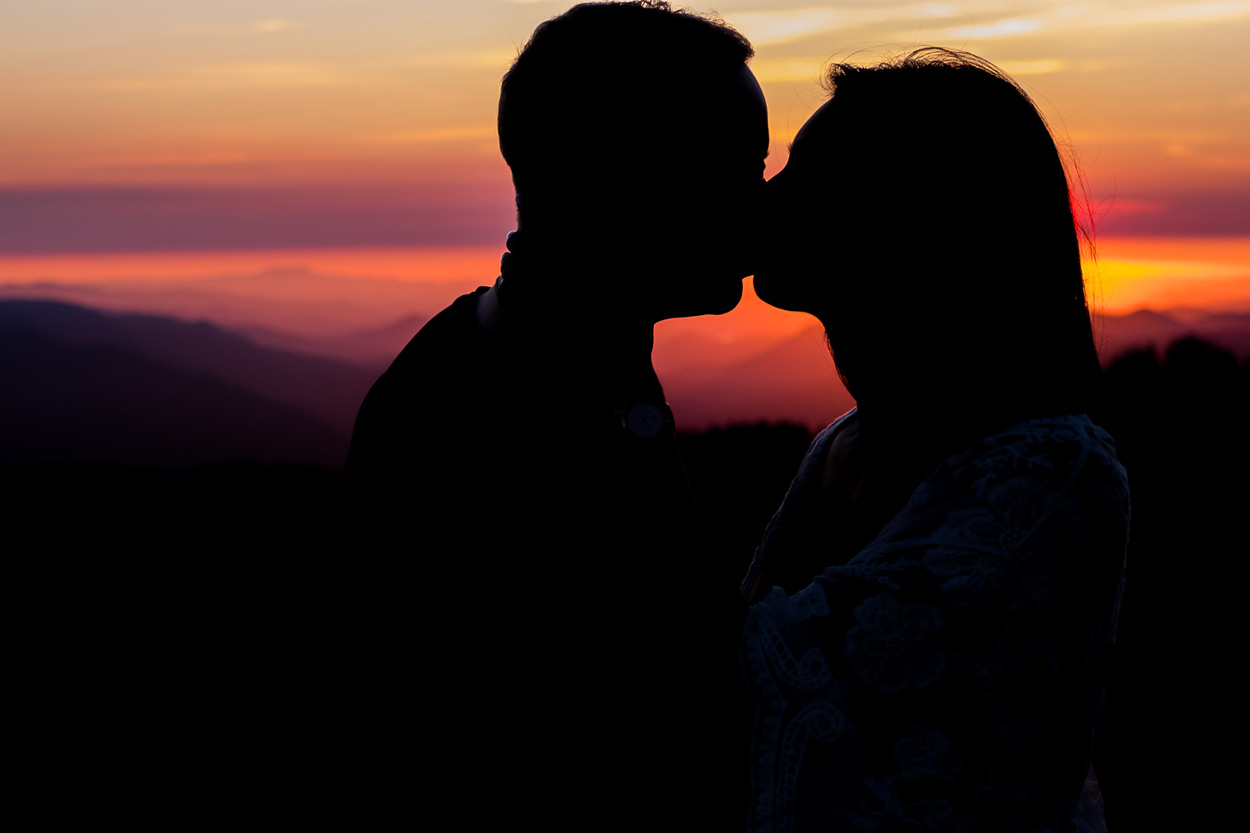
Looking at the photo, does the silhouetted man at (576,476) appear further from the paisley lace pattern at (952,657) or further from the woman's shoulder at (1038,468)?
the woman's shoulder at (1038,468)

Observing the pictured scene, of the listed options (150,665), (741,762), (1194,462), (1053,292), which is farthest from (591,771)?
(1194,462)

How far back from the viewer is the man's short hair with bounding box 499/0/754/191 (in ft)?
7.29

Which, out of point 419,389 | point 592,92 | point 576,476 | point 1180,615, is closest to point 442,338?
point 419,389

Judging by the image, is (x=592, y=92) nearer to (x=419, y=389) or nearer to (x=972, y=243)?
(x=419, y=389)

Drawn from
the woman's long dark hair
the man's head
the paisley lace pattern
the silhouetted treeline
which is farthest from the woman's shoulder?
the silhouetted treeline

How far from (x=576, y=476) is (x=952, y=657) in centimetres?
86

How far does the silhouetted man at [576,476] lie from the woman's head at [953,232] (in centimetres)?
44

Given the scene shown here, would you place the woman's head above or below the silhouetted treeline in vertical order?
above

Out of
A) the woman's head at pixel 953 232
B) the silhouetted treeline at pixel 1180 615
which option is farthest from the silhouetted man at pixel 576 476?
the silhouetted treeline at pixel 1180 615

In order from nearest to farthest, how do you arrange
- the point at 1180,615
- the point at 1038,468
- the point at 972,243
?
the point at 1038,468
the point at 972,243
the point at 1180,615

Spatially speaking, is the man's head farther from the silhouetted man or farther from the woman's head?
the woman's head

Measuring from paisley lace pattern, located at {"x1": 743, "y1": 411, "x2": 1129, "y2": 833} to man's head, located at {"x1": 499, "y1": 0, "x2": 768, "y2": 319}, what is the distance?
0.80 meters

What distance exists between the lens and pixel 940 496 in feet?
7.40

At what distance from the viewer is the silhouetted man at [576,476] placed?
6.39 feet
